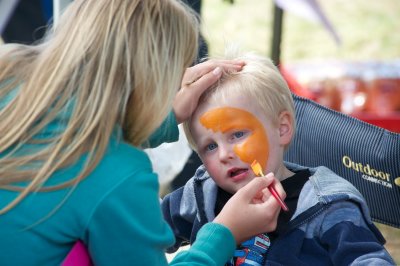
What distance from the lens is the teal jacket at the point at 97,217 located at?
1216 millimetres

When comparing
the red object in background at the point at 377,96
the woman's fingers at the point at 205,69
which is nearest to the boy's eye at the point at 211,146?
the woman's fingers at the point at 205,69

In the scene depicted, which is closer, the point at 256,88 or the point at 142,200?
the point at 142,200

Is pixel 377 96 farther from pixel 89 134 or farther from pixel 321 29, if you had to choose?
pixel 321 29

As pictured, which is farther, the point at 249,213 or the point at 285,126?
the point at 285,126

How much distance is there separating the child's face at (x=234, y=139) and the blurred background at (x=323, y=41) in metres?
0.18

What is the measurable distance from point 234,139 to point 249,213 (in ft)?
0.85

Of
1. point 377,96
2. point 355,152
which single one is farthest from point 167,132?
point 377,96

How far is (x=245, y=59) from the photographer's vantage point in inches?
71.6

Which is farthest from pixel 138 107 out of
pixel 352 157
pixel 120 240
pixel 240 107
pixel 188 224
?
pixel 352 157

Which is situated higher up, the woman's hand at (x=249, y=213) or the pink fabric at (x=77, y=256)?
the pink fabric at (x=77, y=256)

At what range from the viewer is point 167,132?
166 cm

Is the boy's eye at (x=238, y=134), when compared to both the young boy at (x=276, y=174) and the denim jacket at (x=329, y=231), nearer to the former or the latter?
the young boy at (x=276, y=174)

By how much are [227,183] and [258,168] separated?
0.09 meters

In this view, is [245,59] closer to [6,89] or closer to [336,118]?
[336,118]
